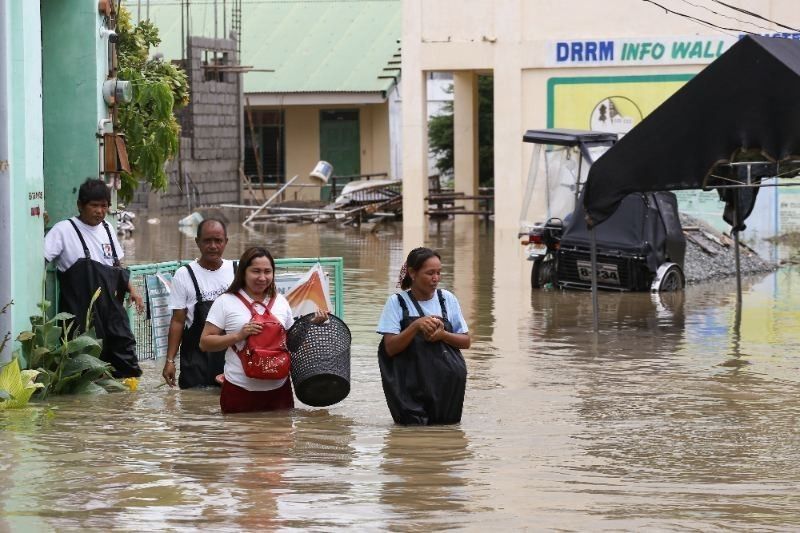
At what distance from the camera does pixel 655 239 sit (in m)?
19.8

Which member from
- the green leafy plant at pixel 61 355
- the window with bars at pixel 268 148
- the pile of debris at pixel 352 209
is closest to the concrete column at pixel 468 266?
the pile of debris at pixel 352 209

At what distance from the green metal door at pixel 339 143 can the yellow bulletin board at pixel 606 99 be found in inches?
604

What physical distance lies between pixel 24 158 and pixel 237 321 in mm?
2407

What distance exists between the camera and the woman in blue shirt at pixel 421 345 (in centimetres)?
905

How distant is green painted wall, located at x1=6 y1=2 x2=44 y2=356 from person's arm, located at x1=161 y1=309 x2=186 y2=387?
117 cm

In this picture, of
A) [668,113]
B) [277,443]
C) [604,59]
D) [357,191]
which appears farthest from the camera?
[357,191]

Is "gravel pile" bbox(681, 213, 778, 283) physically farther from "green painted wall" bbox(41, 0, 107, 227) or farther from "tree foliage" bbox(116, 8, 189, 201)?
"green painted wall" bbox(41, 0, 107, 227)

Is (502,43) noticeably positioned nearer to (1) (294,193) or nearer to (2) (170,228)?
(2) (170,228)

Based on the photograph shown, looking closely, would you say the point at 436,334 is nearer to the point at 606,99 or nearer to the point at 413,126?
the point at 606,99

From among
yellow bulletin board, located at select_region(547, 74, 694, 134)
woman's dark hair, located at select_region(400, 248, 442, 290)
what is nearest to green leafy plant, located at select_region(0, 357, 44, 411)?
woman's dark hair, located at select_region(400, 248, 442, 290)

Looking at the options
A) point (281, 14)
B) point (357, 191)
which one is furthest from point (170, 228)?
point (281, 14)

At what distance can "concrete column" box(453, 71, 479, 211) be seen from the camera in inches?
1486

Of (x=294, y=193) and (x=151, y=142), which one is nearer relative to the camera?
(x=151, y=142)

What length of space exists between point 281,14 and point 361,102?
18.3ft
